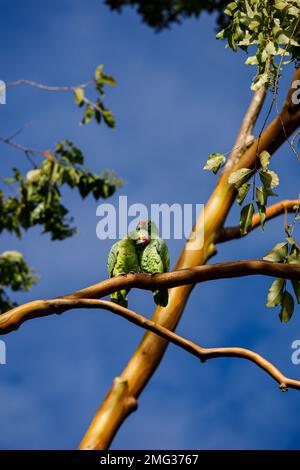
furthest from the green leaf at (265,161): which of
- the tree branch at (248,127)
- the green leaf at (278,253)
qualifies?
the tree branch at (248,127)

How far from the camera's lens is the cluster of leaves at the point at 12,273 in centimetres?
612

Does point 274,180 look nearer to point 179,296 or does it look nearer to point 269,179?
point 269,179

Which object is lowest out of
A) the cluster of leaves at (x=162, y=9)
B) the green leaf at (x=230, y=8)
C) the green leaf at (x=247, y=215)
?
the green leaf at (x=247, y=215)

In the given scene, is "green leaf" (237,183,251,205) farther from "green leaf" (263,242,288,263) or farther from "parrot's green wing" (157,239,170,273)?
"parrot's green wing" (157,239,170,273)

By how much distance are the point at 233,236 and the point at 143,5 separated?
178 inches

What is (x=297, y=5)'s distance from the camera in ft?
9.06

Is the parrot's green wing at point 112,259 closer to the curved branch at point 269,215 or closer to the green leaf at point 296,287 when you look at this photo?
the green leaf at point 296,287

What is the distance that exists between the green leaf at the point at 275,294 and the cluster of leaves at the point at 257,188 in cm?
26

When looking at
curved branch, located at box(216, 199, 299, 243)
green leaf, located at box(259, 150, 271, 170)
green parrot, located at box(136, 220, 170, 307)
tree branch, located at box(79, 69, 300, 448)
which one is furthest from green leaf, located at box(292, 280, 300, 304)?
curved branch, located at box(216, 199, 299, 243)

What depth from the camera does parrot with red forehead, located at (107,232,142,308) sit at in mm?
3002

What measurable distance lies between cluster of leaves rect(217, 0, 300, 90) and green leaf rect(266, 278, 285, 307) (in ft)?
2.50

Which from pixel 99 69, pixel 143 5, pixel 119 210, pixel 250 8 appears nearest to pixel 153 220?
pixel 119 210

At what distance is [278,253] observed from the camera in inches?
108

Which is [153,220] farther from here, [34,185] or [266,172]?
[34,185]
